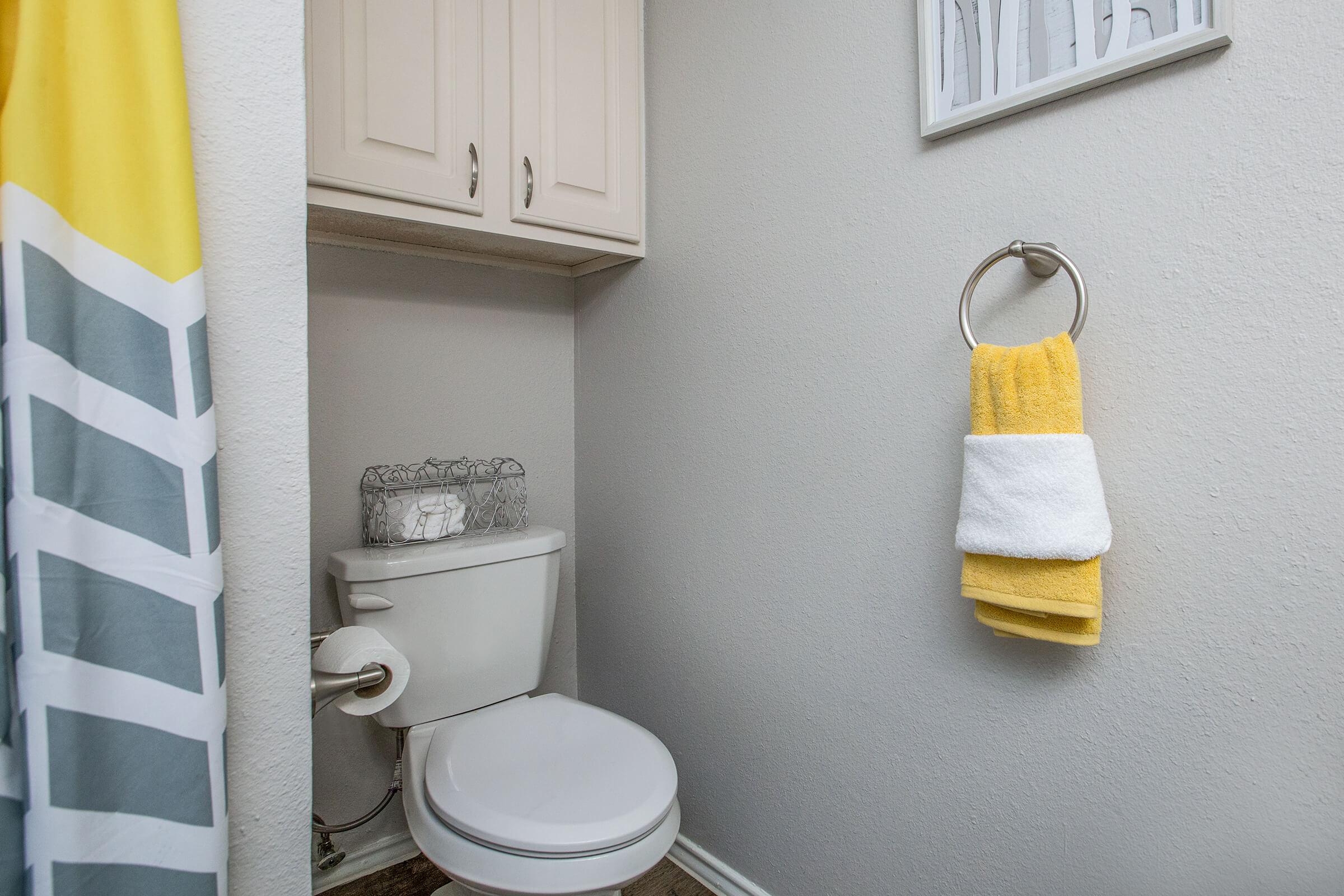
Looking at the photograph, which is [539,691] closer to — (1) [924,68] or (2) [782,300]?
(2) [782,300]

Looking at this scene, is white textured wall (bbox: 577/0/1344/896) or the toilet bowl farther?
the toilet bowl

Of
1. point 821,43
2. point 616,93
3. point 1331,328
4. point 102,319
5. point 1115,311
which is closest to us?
point 102,319

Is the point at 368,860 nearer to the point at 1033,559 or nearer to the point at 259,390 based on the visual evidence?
the point at 259,390

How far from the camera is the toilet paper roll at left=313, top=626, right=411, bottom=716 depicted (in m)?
0.97

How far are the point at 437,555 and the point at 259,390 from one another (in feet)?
2.28

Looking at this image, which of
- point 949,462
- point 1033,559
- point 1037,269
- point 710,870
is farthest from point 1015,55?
point 710,870

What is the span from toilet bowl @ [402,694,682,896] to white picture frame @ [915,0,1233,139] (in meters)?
1.07

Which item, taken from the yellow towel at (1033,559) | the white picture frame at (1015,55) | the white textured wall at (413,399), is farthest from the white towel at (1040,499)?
the white textured wall at (413,399)

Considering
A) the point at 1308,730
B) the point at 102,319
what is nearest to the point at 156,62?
the point at 102,319

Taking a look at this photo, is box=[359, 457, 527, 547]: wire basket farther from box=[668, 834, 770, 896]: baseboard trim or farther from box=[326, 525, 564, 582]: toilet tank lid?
box=[668, 834, 770, 896]: baseboard trim

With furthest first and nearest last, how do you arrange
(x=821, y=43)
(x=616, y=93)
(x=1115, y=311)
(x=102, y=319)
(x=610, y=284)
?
(x=610, y=284) < (x=616, y=93) < (x=821, y=43) < (x=1115, y=311) < (x=102, y=319)

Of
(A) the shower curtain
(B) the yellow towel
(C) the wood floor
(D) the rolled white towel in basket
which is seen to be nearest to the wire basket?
(D) the rolled white towel in basket

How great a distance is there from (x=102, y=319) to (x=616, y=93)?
4.02 feet

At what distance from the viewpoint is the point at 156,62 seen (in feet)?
1.88
